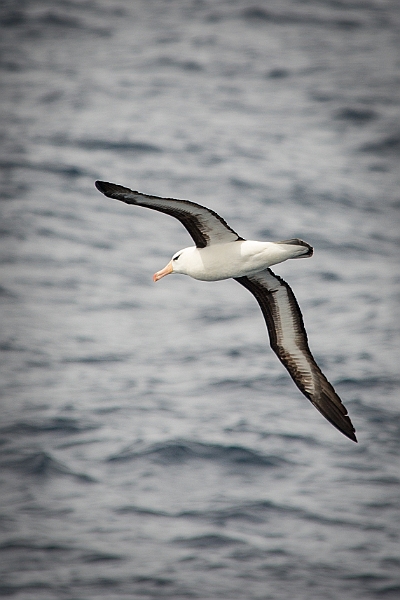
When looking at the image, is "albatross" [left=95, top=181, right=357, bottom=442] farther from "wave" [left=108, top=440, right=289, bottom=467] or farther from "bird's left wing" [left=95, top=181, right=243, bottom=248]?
"wave" [left=108, top=440, right=289, bottom=467]

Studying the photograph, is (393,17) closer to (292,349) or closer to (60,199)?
(60,199)

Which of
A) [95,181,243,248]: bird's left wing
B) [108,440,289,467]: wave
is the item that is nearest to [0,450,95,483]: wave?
[108,440,289,467]: wave

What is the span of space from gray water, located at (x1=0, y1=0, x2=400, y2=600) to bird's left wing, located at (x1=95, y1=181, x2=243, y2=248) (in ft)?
26.4

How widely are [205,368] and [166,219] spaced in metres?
15.8

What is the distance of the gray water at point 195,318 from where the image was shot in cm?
1797

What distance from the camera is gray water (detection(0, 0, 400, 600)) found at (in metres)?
18.0

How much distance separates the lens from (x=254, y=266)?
→ 11.0 metres

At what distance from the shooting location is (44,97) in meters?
70.2

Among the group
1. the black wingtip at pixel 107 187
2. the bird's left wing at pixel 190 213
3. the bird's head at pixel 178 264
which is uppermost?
the black wingtip at pixel 107 187

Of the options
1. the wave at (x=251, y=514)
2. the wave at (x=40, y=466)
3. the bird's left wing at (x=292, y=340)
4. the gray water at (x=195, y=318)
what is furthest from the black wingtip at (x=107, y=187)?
the wave at (x=40, y=466)

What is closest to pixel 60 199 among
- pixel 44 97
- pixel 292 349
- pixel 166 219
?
pixel 166 219

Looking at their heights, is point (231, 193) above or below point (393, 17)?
below

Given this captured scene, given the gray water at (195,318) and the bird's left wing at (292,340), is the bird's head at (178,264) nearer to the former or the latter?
the bird's left wing at (292,340)

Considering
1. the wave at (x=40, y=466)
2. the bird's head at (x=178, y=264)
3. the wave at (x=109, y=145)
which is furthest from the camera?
the wave at (x=109, y=145)
